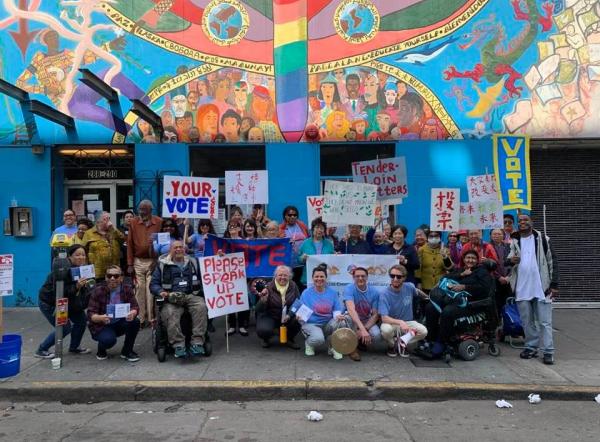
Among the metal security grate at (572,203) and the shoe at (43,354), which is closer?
the shoe at (43,354)

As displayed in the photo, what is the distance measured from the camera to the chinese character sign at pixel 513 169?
9070 millimetres

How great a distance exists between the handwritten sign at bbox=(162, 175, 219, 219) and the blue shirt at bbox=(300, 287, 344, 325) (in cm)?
194

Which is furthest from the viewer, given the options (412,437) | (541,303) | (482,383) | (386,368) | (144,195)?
(144,195)

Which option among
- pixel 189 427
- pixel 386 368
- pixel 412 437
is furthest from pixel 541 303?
pixel 189 427

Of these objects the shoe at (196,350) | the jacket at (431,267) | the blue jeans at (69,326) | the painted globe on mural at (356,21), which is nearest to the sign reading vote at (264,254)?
the shoe at (196,350)

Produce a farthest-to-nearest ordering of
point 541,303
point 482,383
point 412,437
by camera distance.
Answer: point 541,303 → point 482,383 → point 412,437

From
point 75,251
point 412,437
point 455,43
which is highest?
point 455,43

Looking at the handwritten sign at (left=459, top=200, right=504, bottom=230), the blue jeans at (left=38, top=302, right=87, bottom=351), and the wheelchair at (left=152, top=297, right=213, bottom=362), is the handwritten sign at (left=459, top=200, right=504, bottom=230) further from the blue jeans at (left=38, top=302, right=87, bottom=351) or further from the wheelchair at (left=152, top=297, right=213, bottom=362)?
the blue jeans at (left=38, top=302, right=87, bottom=351)

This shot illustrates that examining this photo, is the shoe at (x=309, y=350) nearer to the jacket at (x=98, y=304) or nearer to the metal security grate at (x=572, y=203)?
the jacket at (x=98, y=304)

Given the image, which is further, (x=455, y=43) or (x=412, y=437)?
(x=455, y=43)

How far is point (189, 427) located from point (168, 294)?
213 centimetres

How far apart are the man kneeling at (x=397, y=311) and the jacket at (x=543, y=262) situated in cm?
145

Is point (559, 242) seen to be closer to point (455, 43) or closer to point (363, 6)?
point (455, 43)

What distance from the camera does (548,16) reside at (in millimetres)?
10984
